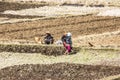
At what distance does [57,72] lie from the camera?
59.7ft

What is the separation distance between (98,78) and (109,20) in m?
18.2

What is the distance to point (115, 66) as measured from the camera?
1867 centimetres

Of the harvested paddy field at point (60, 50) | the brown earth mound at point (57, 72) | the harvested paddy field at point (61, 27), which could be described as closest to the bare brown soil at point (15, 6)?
the harvested paddy field at point (60, 50)

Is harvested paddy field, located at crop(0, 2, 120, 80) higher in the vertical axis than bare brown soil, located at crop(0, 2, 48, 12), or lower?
higher

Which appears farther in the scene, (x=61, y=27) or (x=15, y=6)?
(x=15, y=6)

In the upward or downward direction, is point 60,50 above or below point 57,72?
below

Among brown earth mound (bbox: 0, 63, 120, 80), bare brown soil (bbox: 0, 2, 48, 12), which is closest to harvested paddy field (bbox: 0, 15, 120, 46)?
brown earth mound (bbox: 0, 63, 120, 80)

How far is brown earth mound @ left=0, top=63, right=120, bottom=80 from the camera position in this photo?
17.5 meters

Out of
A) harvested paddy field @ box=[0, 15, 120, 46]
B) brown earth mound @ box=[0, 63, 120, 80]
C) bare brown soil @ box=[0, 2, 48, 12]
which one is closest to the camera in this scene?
brown earth mound @ box=[0, 63, 120, 80]

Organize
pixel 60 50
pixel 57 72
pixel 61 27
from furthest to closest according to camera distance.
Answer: pixel 61 27 < pixel 60 50 < pixel 57 72

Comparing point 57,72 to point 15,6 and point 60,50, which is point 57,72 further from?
point 15,6

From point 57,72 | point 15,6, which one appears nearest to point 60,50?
point 57,72

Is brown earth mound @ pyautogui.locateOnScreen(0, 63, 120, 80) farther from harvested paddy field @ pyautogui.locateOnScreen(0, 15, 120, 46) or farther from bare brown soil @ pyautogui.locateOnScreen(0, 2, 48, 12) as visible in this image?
bare brown soil @ pyautogui.locateOnScreen(0, 2, 48, 12)

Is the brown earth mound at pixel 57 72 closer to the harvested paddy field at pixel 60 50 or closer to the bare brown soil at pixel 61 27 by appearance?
the harvested paddy field at pixel 60 50
